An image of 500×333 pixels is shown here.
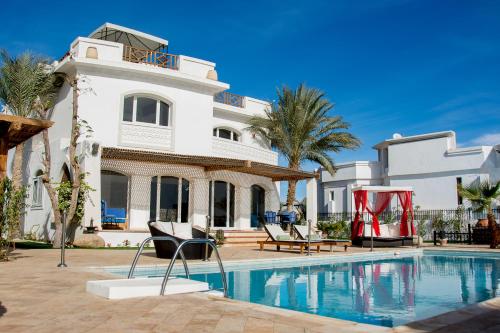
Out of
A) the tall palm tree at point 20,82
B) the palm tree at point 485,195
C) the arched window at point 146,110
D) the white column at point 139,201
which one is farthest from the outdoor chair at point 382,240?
the tall palm tree at point 20,82

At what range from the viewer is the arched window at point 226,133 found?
78.0ft

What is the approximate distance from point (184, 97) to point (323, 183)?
67.6ft

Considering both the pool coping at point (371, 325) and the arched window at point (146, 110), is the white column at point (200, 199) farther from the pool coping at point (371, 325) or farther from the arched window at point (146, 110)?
the pool coping at point (371, 325)

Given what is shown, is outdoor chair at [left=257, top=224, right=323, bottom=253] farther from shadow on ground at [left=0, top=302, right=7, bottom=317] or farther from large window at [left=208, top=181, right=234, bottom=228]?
shadow on ground at [left=0, top=302, right=7, bottom=317]

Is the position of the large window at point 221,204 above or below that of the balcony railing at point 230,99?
below

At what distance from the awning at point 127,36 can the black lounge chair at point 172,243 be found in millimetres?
12913

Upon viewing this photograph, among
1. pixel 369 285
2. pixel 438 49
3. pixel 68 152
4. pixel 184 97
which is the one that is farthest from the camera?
pixel 438 49

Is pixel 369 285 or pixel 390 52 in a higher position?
pixel 390 52

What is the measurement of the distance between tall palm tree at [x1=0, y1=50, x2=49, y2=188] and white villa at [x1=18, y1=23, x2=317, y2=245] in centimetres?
71

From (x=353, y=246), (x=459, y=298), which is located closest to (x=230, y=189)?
(x=353, y=246)

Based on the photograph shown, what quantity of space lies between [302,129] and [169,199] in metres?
8.39

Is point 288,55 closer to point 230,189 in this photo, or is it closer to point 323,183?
point 230,189

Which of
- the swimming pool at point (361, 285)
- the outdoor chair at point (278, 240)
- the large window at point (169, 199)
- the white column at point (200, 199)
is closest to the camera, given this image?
the swimming pool at point (361, 285)

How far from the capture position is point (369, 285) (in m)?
9.57
